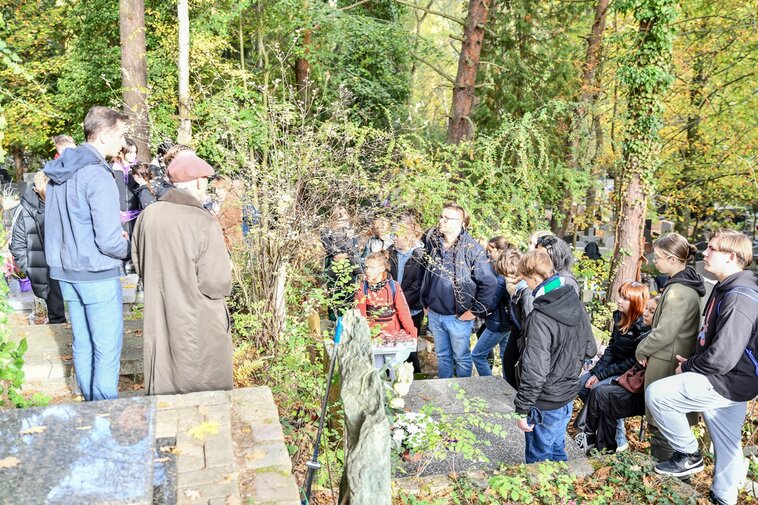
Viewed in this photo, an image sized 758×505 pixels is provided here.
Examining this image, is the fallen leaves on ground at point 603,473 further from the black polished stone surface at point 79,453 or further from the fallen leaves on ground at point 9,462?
the fallen leaves on ground at point 9,462

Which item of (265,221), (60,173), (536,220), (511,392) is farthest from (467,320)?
(536,220)

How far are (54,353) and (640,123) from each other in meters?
8.27

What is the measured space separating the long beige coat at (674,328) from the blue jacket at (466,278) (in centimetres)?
159

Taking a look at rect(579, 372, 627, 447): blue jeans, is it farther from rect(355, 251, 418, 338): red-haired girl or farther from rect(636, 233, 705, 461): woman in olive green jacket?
rect(355, 251, 418, 338): red-haired girl

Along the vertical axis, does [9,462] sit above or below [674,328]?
below

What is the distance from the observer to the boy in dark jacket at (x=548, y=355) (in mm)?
4262

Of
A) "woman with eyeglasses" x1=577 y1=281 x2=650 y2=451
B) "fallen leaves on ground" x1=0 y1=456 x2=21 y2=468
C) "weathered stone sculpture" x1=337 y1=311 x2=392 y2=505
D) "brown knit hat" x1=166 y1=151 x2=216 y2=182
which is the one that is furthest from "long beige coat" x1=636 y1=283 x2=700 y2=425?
"fallen leaves on ground" x1=0 y1=456 x2=21 y2=468

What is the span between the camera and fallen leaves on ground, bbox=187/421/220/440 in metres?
2.96

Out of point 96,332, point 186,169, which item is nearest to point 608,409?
point 186,169

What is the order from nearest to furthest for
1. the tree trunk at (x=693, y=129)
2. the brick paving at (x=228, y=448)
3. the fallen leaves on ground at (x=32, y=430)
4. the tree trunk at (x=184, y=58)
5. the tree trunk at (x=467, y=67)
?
the brick paving at (x=228, y=448) → the fallen leaves on ground at (x=32, y=430) → the tree trunk at (x=467, y=67) → the tree trunk at (x=184, y=58) → the tree trunk at (x=693, y=129)

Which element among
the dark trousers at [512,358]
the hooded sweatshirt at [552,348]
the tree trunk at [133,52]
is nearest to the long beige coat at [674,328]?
the hooded sweatshirt at [552,348]

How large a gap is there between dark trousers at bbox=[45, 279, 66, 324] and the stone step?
11.9 inches

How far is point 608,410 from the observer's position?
207 inches

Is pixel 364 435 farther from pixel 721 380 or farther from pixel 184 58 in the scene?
pixel 184 58
